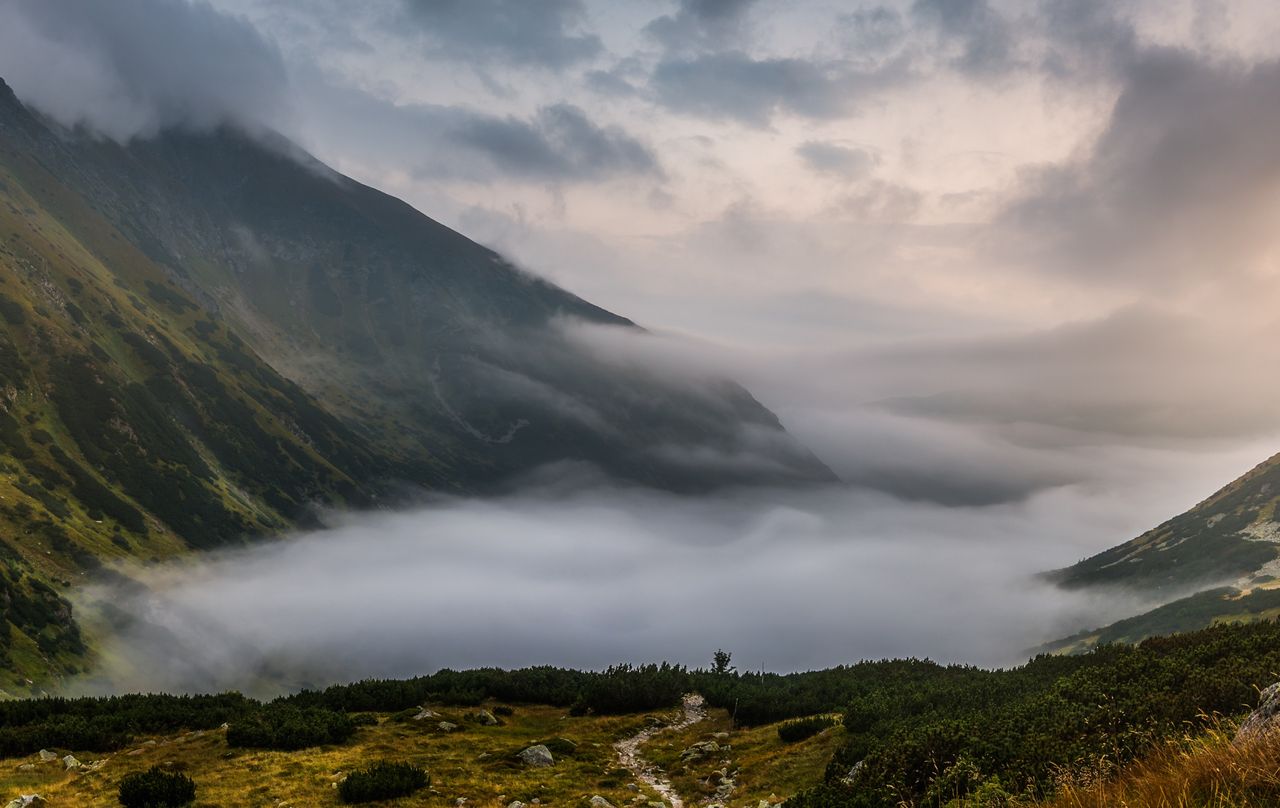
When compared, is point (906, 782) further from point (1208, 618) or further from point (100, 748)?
point (1208, 618)

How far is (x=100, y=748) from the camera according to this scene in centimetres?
3003

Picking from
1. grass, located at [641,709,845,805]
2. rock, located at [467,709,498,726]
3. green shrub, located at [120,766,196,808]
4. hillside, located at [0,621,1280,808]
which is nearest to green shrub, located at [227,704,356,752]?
hillside, located at [0,621,1280,808]

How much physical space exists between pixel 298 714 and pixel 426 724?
6.16 m

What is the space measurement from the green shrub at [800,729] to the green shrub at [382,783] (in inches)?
612

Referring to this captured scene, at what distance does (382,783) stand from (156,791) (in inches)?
258

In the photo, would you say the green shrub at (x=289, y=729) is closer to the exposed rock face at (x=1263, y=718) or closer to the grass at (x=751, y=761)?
the grass at (x=751, y=761)

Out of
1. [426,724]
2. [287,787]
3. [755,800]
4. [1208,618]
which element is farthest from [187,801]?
[1208,618]

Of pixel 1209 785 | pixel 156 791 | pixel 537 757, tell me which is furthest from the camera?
pixel 537 757

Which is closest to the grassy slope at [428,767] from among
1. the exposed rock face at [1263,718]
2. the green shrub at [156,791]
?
the green shrub at [156,791]

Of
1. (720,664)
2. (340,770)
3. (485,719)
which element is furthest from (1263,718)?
(720,664)

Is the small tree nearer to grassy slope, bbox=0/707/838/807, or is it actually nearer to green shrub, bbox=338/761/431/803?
grassy slope, bbox=0/707/838/807

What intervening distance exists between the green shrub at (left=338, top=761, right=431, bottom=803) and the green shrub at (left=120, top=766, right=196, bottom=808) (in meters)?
4.51

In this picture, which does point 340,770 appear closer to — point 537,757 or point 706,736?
point 537,757

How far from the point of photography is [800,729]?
32906 millimetres
